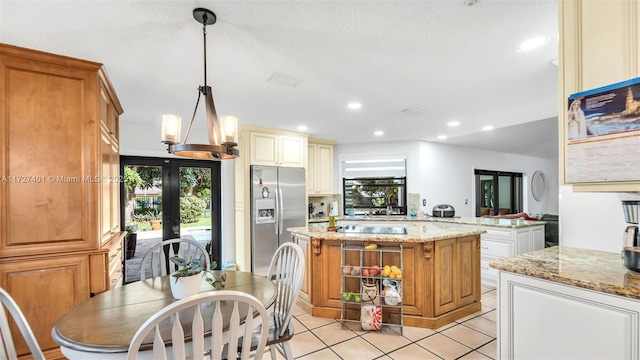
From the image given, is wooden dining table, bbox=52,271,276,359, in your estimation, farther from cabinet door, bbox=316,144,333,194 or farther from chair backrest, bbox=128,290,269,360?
cabinet door, bbox=316,144,333,194

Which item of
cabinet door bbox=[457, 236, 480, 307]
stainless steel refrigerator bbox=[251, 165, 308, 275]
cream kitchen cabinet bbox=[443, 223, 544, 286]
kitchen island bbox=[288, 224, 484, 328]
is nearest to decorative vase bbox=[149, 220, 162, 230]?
stainless steel refrigerator bbox=[251, 165, 308, 275]

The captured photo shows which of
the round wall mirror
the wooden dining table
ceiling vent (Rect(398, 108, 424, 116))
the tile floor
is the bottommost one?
the tile floor

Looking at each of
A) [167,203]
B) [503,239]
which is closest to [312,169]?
[167,203]

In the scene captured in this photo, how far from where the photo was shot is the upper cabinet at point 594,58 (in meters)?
1.38

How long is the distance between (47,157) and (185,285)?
1.60 meters

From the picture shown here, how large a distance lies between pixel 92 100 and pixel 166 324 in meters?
1.99

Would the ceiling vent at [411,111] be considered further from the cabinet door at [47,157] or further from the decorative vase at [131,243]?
the decorative vase at [131,243]

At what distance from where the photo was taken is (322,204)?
5.95 meters

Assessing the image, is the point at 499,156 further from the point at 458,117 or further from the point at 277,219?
the point at 277,219

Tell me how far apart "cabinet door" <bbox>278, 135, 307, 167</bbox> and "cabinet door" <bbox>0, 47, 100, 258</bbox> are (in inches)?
105

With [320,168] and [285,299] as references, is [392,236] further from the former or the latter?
[320,168]

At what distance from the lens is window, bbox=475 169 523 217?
6.56 meters

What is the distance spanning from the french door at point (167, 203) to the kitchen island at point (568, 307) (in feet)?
13.8

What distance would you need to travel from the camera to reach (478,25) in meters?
1.79
